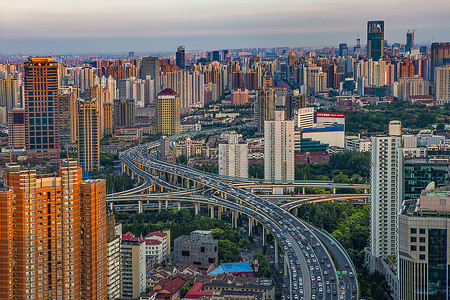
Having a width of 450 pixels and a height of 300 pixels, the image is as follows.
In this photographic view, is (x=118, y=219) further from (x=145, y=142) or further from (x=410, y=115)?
(x=410, y=115)

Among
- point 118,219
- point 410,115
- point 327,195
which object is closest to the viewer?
point 118,219

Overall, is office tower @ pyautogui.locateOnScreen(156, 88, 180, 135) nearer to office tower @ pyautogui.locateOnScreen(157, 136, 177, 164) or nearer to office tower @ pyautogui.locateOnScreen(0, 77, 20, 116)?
office tower @ pyautogui.locateOnScreen(157, 136, 177, 164)

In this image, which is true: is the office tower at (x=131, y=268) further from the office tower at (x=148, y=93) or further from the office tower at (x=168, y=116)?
the office tower at (x=148, y=93)

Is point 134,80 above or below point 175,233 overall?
above

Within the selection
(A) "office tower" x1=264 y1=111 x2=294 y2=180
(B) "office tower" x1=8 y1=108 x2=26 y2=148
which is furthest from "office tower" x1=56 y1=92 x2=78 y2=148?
(A) "office tower" x1=264 y1=111 x2=294 y2=180

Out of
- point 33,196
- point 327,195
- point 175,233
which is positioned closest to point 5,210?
point 33,196
